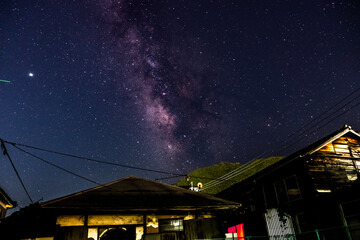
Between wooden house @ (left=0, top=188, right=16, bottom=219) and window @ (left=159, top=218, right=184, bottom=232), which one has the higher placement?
wooden house @ (left=0, top=188, right=16, bottom=219)

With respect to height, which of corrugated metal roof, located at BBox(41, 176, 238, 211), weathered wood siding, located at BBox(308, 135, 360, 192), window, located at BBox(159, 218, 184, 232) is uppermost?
weathered wood siding, located at BBox(308, 135, 360, 192)

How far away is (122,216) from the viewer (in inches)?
482

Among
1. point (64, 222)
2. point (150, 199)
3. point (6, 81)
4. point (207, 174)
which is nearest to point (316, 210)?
point (150, 199)

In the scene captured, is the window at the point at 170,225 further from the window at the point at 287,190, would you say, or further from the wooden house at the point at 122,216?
the window at the point at 287,190

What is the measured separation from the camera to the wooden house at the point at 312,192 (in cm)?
1409

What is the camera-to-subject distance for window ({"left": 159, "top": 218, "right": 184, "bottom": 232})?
12.8 m

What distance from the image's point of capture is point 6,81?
8336 mm

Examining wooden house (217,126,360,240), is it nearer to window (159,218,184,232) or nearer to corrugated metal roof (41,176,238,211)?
corrugated metal roof (41,176,238,211)

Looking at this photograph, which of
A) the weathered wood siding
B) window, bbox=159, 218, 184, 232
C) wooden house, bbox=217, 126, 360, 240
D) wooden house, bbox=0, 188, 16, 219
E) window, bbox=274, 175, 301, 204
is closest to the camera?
window, bbox=159, 218, 184, 232

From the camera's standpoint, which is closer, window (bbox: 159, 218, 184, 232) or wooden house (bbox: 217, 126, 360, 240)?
window (bbox: 159, 218, 184, 232)

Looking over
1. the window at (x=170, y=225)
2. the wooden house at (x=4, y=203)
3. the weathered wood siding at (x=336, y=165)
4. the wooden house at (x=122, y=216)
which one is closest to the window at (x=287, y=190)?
the weathered wood siding at (x=336, y=165)

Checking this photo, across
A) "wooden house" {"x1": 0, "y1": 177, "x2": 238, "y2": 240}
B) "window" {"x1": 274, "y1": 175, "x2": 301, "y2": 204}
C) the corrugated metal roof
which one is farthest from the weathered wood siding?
"wooden house" {"x1": 0, "y1": 177, "x2": 238, "y2": 240}

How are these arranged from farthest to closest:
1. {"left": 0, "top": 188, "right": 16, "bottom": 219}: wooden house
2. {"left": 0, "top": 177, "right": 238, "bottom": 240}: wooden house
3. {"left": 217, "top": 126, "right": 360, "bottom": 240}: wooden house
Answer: {"left": 0, "top": 188, "right": 16, "bottom": 219}: wooden house
{"left": 217, "top": 126, "right": 360, "bottom": 240}: wooden house
{"left": 0, "top": 177, "right": 238, "bottom": 240}: wooden house

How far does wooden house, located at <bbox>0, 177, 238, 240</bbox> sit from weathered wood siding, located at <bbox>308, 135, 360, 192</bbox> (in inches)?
304
